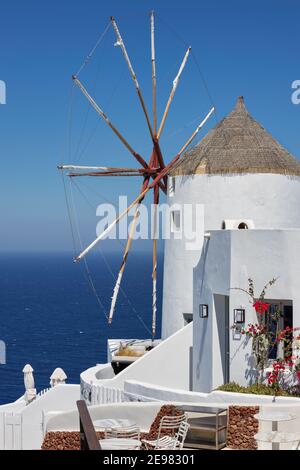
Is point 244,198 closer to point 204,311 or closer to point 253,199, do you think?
point 253,199

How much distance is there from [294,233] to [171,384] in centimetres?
765

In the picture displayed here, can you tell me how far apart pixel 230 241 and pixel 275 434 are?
7047mm

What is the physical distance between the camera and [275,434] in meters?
13.0

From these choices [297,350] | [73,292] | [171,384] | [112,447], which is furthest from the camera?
[73,292]

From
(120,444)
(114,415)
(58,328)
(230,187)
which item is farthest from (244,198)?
(58,328)

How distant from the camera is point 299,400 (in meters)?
16.3

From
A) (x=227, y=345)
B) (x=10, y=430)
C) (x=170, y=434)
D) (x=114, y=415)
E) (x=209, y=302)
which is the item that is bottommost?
(x=10, y=430)

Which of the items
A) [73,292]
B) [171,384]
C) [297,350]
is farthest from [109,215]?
[73,292]

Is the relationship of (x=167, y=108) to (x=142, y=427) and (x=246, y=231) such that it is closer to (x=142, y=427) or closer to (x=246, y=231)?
(x=246, y=231)

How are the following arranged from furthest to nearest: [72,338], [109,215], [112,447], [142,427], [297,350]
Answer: [72,338] < [109,215] < [297,350] < [142,427] < [112,447]

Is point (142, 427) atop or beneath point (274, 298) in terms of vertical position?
beneath

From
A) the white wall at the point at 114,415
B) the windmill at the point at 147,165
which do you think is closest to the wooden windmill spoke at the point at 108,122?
the windmill at the point at 147,165

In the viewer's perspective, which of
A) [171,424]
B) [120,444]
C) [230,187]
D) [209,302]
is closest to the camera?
[120,444]

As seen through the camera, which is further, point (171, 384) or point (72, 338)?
point (72, 338)
